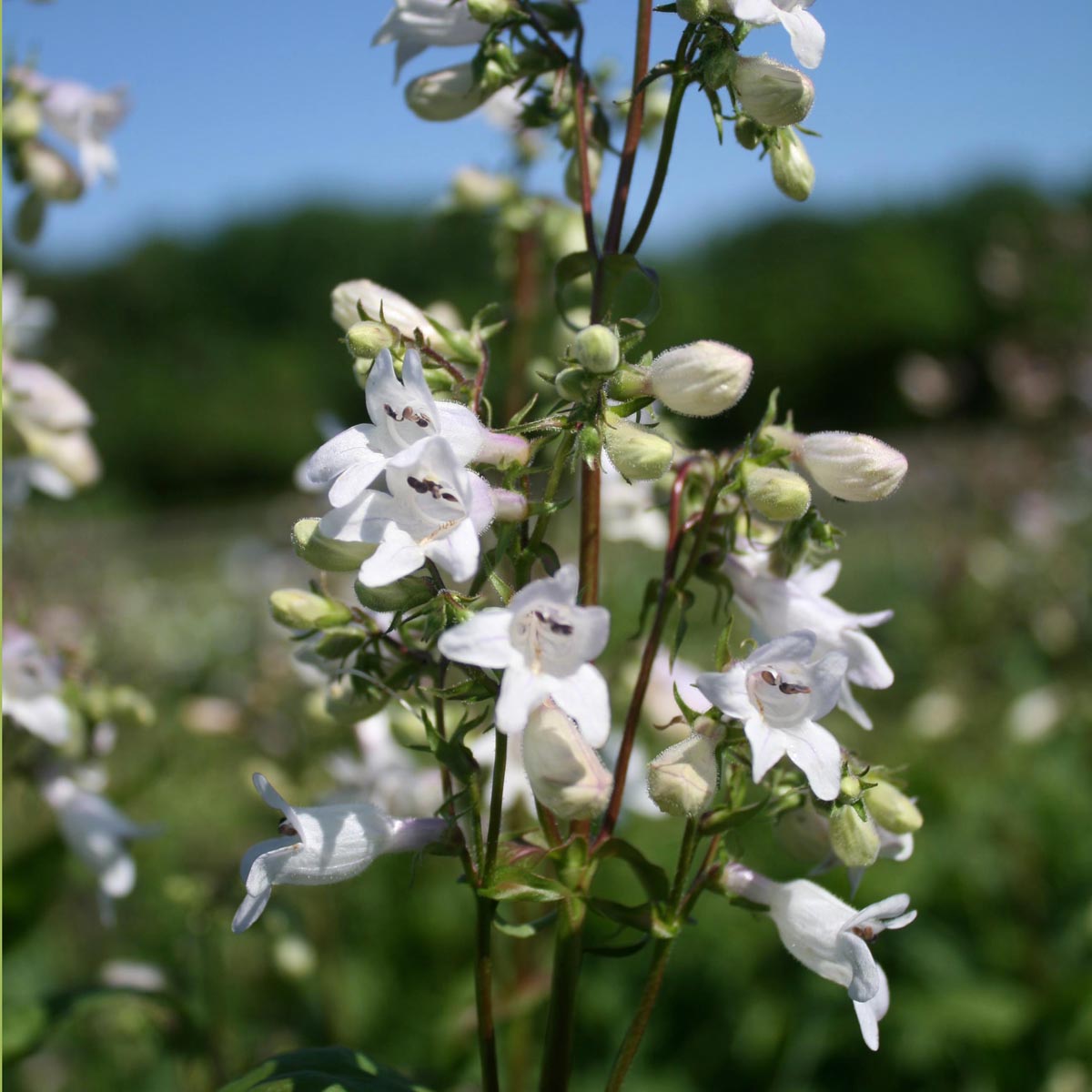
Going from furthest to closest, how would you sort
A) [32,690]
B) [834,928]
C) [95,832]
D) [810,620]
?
[95,832], [32,690], [810,620], [834,928]

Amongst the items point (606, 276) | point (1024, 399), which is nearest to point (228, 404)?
point (1024, 399)

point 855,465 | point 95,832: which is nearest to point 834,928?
point 855,465

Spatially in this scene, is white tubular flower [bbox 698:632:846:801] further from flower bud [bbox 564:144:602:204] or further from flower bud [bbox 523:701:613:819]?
flower bud [bbox 564:144:602:204]

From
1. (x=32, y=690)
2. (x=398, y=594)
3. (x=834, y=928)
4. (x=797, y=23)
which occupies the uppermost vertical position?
(x=797, y=23)

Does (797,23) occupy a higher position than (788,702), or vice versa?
(797,23)

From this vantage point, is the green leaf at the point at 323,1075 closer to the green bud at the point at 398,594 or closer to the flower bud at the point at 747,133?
the green bud at the point at 398,594

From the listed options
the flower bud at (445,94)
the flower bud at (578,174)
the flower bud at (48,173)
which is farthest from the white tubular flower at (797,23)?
the flower bud at (48,173)

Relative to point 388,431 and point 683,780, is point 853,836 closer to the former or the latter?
point 683,780

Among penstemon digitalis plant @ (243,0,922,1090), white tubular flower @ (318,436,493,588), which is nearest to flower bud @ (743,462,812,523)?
penstemon digitalis plant @ (243,0,922,1090)
